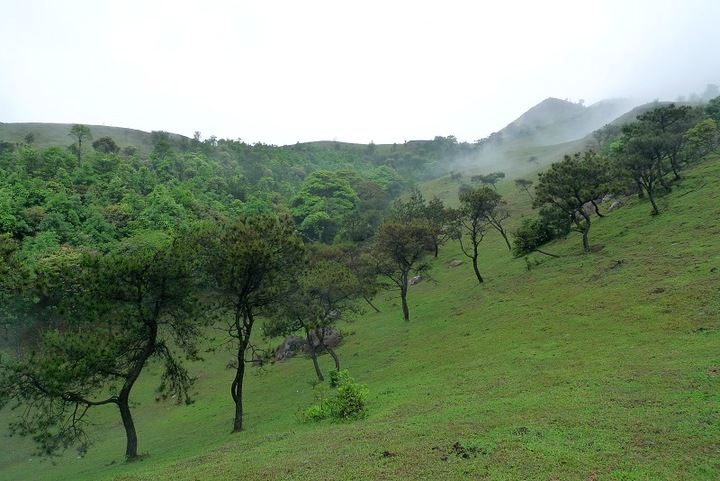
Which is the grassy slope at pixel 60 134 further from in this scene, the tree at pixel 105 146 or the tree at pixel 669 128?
the tree at pixel 669 128

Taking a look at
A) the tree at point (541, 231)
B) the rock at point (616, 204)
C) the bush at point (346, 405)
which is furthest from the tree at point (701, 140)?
the bush at point (346, 405)

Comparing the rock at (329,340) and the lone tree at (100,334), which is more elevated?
the lone tree at (100,334)

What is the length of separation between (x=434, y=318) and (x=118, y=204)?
6373 cm

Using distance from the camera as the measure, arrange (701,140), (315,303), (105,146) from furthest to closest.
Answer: (105,146)
(701,140)
(315,303)

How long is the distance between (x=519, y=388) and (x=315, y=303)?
1698 centimetres

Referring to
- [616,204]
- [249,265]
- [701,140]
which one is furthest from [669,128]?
[249,265]

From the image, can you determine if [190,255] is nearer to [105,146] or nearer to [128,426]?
[128,426]

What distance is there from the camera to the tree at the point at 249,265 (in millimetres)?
23203

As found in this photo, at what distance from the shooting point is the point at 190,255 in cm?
2297

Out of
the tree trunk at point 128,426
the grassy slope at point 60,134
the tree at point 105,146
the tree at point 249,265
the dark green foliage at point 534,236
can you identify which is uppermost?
the grassy slope at point 60,134

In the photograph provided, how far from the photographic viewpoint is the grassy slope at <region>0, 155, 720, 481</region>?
10898 mm

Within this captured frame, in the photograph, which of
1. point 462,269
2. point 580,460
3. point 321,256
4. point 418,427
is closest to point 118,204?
point 321,256

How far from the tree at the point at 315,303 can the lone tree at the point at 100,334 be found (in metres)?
6.71

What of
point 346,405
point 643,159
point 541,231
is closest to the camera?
point 346,405
